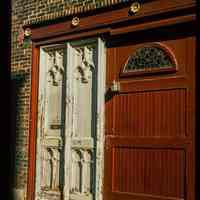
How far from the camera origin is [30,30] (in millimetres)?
9672

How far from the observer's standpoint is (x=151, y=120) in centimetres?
746

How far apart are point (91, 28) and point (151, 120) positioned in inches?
76.3

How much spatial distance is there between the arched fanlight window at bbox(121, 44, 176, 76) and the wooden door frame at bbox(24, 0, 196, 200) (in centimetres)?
32

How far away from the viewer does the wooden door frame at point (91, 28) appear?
7.26m

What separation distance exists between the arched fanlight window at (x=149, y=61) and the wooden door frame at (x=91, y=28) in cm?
32

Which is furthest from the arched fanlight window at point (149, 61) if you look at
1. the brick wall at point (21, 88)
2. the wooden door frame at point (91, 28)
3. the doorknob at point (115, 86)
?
the brick wall at point (21, 88)

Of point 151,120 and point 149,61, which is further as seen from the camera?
point 149,61

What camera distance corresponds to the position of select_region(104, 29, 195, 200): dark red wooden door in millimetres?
7043

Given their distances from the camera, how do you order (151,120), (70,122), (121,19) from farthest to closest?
(70,122) → (121,19) → (151,120)

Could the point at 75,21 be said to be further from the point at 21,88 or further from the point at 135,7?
the point at 21,88

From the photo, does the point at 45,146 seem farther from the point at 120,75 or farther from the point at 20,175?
the point at 120,75

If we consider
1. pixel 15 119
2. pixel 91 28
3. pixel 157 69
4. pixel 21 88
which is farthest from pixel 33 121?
pixel 157 69

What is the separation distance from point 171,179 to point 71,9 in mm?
3366

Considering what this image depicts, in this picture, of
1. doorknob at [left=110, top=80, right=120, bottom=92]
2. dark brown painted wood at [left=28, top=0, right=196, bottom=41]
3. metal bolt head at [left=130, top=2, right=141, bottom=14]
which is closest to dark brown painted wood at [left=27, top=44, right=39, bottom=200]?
dark brown painted wood at [left=28, top=0, right=196, bottom=41]
